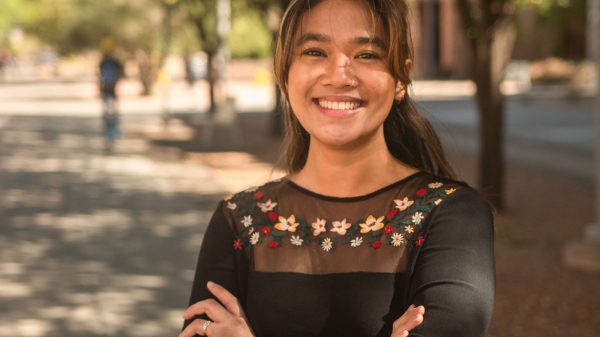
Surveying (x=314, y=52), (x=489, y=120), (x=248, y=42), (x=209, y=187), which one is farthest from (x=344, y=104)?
(x=248, y=42)

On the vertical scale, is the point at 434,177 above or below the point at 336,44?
below

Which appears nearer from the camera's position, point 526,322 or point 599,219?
point 526,322

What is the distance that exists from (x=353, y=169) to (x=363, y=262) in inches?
10.1

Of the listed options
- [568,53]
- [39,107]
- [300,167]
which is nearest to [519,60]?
[568,53]

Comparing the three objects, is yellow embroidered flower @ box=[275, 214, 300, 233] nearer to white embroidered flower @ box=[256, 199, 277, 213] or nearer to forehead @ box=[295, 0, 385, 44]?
white embroidered flower @ box=[256, 199, 277, 213]

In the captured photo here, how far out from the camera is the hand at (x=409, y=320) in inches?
77.8

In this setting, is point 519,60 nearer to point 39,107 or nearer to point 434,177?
point 39,107

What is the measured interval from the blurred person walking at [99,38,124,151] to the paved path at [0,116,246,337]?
4.97 feet

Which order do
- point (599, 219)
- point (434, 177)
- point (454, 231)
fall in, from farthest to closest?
point (599, 219) < point (434, 177) < point (454, 231)

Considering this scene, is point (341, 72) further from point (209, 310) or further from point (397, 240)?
point (209, 310)

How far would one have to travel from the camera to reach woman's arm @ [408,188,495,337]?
78.8 inches

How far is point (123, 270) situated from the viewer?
301 inches

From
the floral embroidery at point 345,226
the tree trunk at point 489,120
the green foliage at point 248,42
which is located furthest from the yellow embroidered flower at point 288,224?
the green foliage at point 248,42

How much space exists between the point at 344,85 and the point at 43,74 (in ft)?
273
